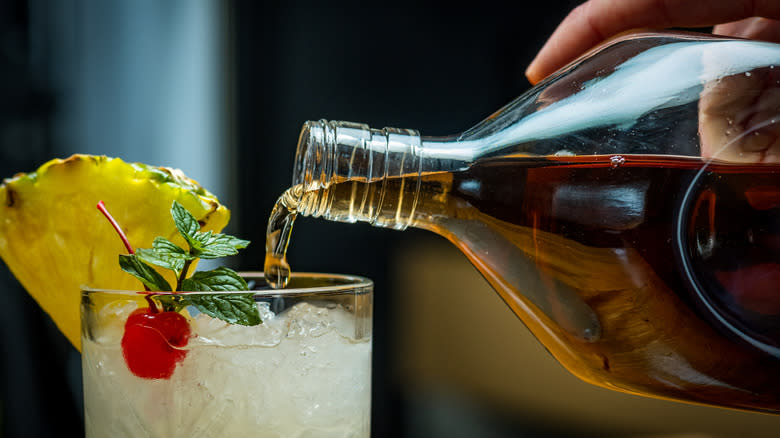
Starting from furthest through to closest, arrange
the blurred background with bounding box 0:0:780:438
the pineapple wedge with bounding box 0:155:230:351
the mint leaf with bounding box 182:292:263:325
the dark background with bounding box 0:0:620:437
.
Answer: the dark background with bounding box 0:0:620:437 < the blurred background with bounding box 0:0:780:438 < the pineapple wedge with bounding box 0:155:230:351 < the mint leaf with bounding box 182:292:263:325

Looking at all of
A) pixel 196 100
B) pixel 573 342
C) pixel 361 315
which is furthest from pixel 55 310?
pixel 196 100

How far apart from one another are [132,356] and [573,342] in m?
0.36

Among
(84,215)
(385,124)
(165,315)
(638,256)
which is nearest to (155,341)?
(165,315)

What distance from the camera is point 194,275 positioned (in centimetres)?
56

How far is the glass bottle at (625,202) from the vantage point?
0.52 metres

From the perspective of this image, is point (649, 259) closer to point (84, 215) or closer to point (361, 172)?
point (361, 172)

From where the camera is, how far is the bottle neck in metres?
0.58

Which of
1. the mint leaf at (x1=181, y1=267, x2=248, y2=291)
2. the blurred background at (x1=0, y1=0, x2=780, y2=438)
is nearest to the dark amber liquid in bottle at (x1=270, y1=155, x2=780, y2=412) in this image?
the mint leaf at (x1=181, y1=267, x2=248, y2=291)

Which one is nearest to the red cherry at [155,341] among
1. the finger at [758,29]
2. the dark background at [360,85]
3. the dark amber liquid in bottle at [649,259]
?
the dark amber liquid in bottle at [649,259]

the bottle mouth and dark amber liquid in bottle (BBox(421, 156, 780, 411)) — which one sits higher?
the bottle mouth

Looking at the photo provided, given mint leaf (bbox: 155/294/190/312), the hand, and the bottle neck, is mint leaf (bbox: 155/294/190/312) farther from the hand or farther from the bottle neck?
the hand

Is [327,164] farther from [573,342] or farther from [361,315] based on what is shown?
[573,342]

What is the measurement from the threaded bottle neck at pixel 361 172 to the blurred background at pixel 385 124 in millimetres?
1485

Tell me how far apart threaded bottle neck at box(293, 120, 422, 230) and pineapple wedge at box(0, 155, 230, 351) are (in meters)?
0.14
